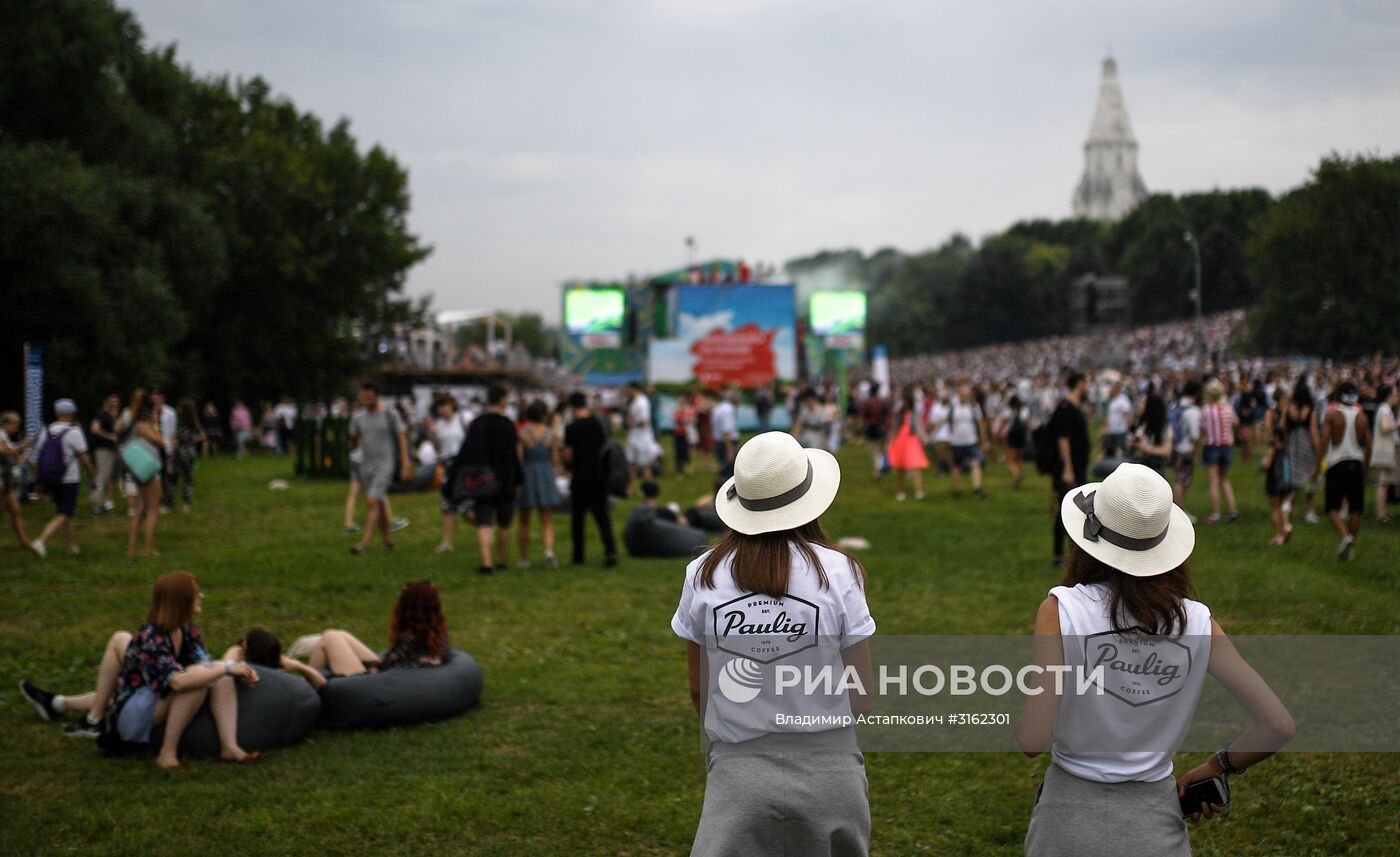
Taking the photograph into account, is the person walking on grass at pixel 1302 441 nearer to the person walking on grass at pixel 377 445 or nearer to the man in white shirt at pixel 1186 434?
the man in white shirt at pixel 1186 434

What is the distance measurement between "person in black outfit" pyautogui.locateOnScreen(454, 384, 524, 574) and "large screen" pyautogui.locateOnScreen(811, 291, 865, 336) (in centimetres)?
3828

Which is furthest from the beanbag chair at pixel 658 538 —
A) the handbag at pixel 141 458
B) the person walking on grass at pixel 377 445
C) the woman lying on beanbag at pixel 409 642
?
the woman lying on beanbag at pixel 409 642

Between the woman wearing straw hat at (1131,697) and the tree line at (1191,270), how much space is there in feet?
149

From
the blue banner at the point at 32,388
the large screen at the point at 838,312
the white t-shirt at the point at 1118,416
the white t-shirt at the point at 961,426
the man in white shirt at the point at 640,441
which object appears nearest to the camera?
the white t-shirt at the point at 1118,416

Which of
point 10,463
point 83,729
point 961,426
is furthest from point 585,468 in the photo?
point 961,426

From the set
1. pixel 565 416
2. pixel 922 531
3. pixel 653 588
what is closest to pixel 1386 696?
pixel 653 588

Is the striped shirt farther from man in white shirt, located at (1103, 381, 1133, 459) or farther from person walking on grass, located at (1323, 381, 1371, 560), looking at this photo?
man in white shirt, located at (1103, 381, 1133, 459)

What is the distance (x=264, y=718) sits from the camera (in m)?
6.23

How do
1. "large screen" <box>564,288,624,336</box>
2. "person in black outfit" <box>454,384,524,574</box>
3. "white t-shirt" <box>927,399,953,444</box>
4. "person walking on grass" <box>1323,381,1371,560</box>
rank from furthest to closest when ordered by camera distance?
"large screen" <box>564,288,624,336</box> → "white t-shirt" <box>927,399,953,444</box> → "person in black outfit" <box>454,384,524,574</box> → "person walking on grass" <box>1323,381,1371,560</box>

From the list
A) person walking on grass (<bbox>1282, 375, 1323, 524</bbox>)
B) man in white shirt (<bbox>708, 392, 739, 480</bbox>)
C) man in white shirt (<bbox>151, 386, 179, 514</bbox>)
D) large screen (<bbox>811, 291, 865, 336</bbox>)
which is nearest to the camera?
person walking on grass (<bbox>1282, 375, 1323, 524</bbox>)

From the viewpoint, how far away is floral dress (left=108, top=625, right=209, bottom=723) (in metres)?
6.08

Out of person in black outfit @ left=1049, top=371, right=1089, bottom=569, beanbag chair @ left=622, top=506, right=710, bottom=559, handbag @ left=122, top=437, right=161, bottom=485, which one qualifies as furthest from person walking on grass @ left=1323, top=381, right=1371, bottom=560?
handbag @ left=122, top=437, right=161, bottom=485

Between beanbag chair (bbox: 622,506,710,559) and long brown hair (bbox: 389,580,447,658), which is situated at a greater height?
long brown hair (bbox: 389,580,447,658)

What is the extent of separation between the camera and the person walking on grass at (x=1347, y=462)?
11133 mm
